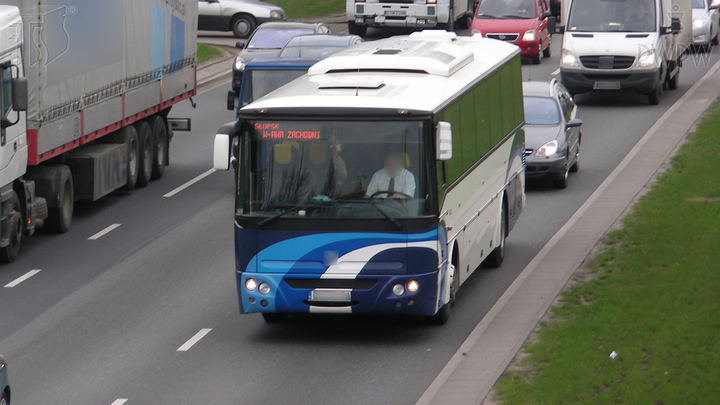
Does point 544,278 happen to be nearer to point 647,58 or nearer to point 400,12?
point 647,58

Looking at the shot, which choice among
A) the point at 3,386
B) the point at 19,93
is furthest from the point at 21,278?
the point at 3,386

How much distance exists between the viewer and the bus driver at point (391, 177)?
11.7 m

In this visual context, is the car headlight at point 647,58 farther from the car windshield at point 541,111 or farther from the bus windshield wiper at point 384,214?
the bus windshield wiper at point 384,214

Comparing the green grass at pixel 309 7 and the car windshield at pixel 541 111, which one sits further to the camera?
the green grass at pixel 309 7

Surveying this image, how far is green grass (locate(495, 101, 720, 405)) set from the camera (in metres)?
9.95

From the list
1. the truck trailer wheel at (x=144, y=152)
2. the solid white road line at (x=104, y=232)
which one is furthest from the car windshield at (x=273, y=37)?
the solid white road line at (x=104, y=232)

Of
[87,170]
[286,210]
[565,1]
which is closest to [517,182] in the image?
[286,210]

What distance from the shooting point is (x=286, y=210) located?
11758mm

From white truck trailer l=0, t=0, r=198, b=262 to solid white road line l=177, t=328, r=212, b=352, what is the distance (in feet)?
13.1

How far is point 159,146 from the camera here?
21969 millimetres

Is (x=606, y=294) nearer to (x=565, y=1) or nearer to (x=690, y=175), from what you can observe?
(x=690, y=175)

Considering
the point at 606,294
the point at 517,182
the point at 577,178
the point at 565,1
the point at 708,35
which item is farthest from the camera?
the point at 708,35

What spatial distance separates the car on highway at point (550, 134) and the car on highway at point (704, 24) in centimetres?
1632

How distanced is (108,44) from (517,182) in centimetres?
696
